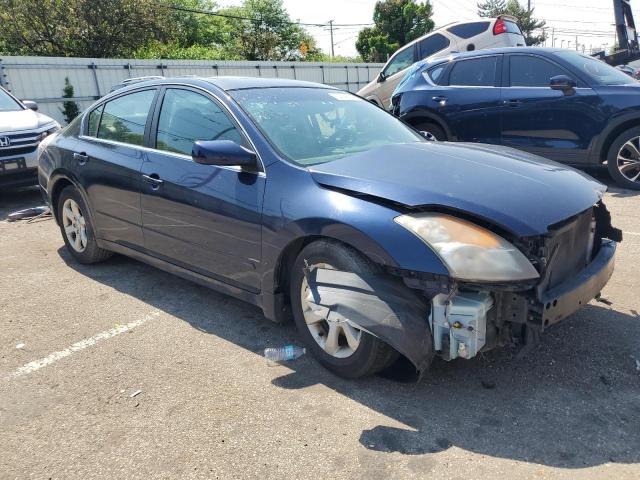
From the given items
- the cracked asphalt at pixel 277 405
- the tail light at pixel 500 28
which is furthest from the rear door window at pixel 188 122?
the tail light at pixel 500 28

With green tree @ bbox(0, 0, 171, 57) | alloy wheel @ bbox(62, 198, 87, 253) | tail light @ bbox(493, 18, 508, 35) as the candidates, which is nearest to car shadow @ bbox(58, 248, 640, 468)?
alloy wheel @ bbox(62, 198, 87, 253)

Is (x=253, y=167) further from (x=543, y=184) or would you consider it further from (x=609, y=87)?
(x=609, y=87)

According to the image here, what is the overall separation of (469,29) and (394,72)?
2004mm

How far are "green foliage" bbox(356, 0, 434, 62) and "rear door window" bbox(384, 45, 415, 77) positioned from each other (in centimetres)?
3020

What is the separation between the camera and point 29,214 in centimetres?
712

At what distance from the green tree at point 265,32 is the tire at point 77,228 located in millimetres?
38784

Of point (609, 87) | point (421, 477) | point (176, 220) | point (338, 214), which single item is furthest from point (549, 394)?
point (609, 87)

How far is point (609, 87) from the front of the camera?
6758 millimetres

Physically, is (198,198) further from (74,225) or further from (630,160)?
(630,160)

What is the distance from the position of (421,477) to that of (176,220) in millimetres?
2319

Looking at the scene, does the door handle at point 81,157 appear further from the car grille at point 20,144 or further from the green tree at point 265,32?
the green tree at point 265,32

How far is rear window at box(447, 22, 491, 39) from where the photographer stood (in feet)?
39.5

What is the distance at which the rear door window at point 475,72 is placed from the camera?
7688 millimetres

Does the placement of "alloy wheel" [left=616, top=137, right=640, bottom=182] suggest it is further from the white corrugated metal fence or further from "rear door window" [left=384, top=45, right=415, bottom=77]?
the white corrugated metal fence
